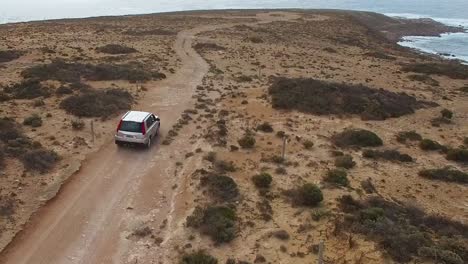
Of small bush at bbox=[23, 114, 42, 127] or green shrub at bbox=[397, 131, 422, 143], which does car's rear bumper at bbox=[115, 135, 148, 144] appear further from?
green shrub at bbox=[397, 131, 422, 143]

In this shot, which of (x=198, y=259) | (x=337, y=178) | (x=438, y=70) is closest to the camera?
(x=198, y=259)

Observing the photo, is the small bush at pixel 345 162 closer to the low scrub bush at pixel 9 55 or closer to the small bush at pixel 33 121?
the small bush at pixel 33 121

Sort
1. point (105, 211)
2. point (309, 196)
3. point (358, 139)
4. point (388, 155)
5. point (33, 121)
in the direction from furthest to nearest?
point (358, 139) < point (33, 121) < point (388, 155) < point (309, 196) < point (105, 211)

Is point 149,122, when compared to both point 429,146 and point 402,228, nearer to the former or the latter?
point 402,228

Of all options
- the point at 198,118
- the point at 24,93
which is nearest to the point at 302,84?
the point at 198,118

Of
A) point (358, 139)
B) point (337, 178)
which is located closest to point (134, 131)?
point (337, 178)

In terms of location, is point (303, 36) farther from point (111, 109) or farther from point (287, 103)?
point (111, 109)
